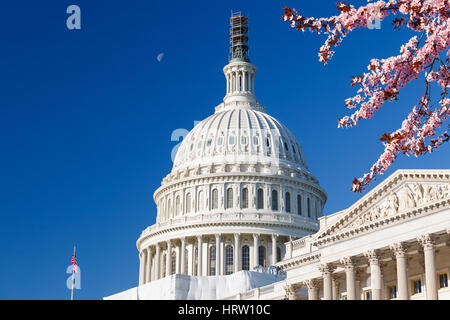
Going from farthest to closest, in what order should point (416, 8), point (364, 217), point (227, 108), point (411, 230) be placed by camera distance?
point (227, 108) < point (364, 217) < point (411, 230) < point (416, 8)

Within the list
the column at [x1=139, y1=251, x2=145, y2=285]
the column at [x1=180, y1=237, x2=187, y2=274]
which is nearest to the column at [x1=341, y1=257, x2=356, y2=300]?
the column at [x1=180, y1=237, x2=187, y2=274]

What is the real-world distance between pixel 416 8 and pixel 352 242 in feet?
150

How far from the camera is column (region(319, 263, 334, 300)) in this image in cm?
6781

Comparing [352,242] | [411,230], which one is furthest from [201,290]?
[411,230]

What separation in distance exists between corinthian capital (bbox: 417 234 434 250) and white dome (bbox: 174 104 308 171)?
7730 centimetres

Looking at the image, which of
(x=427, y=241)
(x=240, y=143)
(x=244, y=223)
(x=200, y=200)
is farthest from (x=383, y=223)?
(x=240, y=143)

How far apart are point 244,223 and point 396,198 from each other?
66785mm

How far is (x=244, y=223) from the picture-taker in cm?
12862

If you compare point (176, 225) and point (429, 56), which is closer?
point (429, 56)

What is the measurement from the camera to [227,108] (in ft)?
500

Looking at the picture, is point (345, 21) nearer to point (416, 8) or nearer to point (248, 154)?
point (416, 8)

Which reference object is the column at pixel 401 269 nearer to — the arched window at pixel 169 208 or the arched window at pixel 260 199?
the arched window at pixel 260 199

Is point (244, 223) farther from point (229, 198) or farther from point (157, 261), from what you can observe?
point (157, 261)
